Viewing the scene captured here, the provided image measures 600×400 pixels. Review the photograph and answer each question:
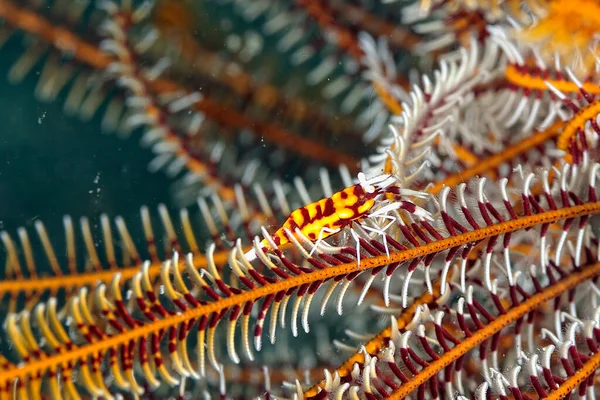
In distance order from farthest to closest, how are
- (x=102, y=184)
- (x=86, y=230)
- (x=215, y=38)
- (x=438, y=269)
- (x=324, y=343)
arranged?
(x=215, y=38), (x=324, y=343), (x=102, y=184), (x=86, y=230), (x=438, y=269)

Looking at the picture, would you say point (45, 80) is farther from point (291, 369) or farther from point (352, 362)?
point (352, 362)

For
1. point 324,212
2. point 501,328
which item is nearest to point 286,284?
point 324,212

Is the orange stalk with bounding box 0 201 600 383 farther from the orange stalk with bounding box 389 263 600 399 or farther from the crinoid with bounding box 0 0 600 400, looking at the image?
the orange stalk with bounding box 389 263 600 399

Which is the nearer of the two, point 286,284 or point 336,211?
point 286,284

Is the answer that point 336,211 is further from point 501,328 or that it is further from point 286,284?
point 501,328

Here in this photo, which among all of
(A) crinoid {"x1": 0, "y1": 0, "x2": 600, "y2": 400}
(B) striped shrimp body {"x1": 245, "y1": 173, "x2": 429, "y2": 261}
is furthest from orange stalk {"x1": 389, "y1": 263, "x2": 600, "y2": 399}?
(B) striped shrimp body {"x1": 245, "y1": 173, "x2": 429, "y2": 261}

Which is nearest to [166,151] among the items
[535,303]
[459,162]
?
[459,162]

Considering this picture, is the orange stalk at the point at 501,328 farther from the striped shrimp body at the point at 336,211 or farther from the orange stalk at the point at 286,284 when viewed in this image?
the striped shrimp body at the point at 336,211
